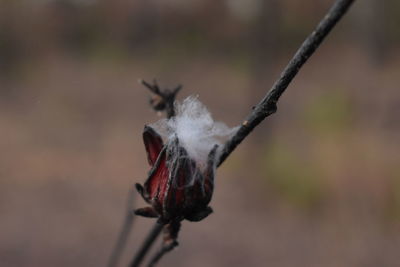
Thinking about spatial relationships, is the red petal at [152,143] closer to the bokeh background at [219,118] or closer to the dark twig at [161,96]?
the dark twig at [161,96]

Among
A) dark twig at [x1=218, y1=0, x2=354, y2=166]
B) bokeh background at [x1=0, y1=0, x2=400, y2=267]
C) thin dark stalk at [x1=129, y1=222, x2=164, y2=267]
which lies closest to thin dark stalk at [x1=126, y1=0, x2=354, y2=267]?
dark twig at [x1=218, y1=0, x2=354, y2=166]

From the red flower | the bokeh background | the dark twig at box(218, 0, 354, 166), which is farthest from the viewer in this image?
the bokeh background

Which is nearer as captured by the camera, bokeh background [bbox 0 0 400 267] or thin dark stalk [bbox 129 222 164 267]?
thin dark stalk [bbox 129 222 164 267]

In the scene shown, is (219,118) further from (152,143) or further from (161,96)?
(152,143)

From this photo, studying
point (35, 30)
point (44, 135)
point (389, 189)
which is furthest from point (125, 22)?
point (389, 189)

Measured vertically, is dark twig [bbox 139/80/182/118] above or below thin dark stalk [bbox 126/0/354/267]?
above

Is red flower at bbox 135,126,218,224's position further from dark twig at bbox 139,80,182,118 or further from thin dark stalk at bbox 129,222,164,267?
dark twig at bbox 139,80,182,118
